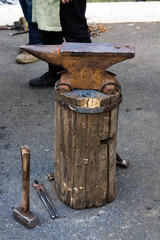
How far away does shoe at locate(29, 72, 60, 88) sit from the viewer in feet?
15.5

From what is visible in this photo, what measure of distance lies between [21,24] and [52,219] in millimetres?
4663

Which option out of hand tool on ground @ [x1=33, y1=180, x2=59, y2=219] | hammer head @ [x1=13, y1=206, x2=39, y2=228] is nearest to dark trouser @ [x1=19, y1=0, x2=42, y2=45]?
hand tool on ground @ [x1=33, y1=180, x2=59, y2=219]

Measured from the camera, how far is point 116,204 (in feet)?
9.68

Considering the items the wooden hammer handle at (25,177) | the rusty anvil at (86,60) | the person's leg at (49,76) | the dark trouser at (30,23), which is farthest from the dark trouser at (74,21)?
the wooden hammer handle at (25,177)

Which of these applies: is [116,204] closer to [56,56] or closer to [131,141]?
[131,141]

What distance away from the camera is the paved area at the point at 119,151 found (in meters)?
2.72

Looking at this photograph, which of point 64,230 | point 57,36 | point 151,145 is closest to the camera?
point 64,230

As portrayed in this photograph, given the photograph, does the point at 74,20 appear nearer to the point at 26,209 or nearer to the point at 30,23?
the point at 30,23

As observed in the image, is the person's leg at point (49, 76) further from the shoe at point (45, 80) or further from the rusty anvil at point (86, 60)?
the rusty anvil at point (86, 60)

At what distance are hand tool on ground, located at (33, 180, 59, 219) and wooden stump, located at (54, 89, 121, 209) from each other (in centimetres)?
10

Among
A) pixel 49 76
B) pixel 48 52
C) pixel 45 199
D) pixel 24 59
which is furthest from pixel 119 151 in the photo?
pixel 24 59

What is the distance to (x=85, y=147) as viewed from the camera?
104 inches

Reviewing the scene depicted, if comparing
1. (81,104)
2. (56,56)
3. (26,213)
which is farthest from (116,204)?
(56,56)

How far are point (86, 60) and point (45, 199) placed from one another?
1120 mm
